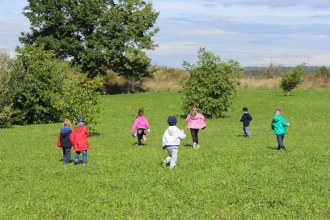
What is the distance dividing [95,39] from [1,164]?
5179 centimetres

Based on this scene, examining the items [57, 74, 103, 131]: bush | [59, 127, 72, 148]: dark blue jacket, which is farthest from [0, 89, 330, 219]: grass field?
[57, 74, 103, 131]: bush

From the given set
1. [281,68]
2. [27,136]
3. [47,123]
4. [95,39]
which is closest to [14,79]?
[47,123]

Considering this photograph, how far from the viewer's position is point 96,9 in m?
67.8

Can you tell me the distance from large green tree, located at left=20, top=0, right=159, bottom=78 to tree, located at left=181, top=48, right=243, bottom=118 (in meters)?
25.5

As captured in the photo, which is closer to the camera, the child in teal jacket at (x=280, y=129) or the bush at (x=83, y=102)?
the child in teal jacket at (x=280, y=129)

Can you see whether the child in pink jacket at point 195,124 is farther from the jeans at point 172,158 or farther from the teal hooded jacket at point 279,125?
the jeans at point 172,158

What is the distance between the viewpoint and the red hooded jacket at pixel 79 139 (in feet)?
55.0

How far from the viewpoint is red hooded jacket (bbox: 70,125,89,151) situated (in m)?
16.8

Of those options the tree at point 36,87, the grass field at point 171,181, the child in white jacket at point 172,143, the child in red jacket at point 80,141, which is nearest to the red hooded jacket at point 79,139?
Answer: the child in red jacket at point 80,141

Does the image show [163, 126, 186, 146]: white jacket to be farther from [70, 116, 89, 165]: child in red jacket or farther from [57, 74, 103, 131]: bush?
[57, 74, 103, 131]: bush

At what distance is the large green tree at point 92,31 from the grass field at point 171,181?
141ft

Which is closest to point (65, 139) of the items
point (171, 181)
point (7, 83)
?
point (171, 181)

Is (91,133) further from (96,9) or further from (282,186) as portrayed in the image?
(96,9)

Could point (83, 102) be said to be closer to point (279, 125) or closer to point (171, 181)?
point (279, 125)
